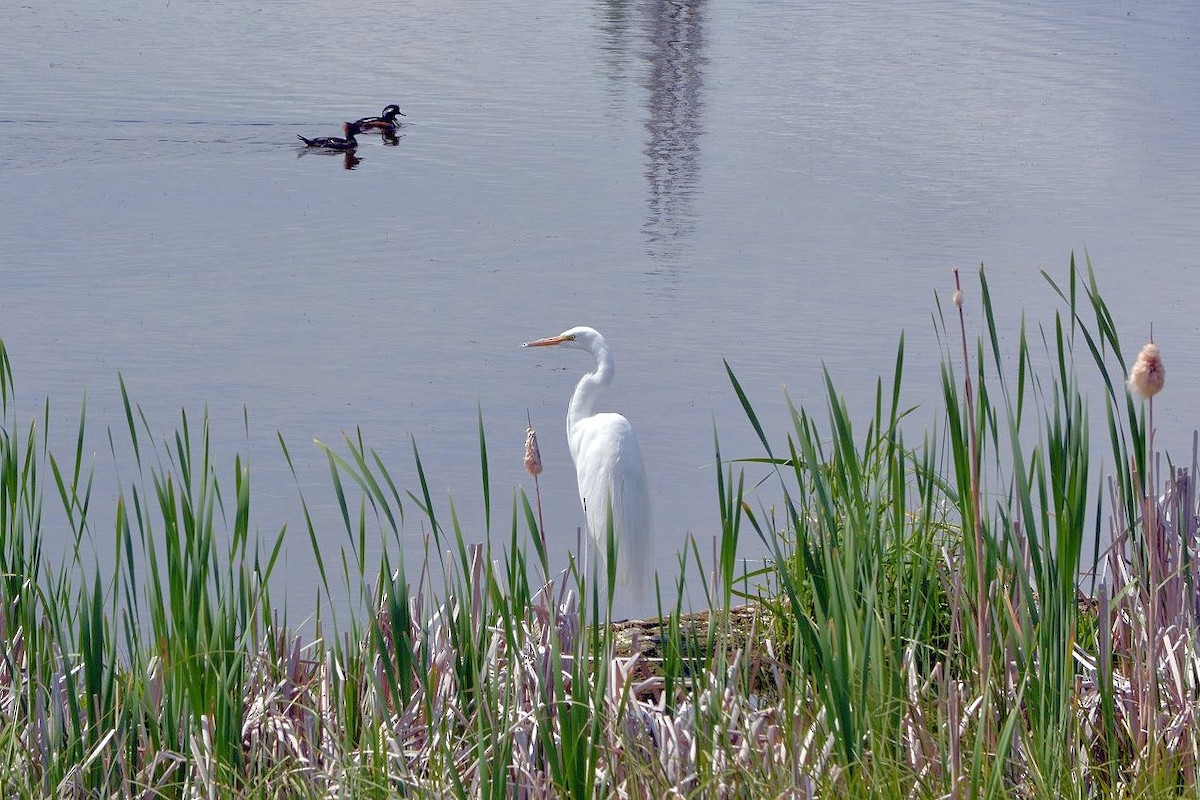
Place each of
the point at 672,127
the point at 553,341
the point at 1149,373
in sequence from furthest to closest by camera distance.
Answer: the point at 672,127 < the point at 553,341 < the point at 1149,373

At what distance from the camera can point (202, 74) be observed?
1534 cm

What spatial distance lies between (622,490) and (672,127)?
336 inches

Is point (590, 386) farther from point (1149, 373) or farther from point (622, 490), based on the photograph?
point (1149, 373)

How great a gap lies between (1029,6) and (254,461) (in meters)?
18.4

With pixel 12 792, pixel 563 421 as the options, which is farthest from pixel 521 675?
pixel 563 421

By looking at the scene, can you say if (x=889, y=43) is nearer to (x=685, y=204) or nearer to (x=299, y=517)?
(x=685, y=204)

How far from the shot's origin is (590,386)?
5129 mm

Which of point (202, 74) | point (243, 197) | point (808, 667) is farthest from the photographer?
point (202, 74)

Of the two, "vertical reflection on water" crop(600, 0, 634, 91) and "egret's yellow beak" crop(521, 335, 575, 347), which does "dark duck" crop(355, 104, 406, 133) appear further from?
"egret's yellow beak" crop(521, 335, 575, 347)

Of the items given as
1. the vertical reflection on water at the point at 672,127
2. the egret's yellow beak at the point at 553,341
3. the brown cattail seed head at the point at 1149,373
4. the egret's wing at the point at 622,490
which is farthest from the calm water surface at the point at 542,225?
the brown cattail seed head at the point at 1149,373

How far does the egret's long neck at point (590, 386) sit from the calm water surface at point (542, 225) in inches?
15.6

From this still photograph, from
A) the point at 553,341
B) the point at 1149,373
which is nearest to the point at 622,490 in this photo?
the point at 553,341

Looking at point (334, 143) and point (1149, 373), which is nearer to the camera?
point (1149, 373)

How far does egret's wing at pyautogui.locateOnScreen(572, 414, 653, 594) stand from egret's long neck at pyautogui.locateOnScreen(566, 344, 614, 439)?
1.01 ft
